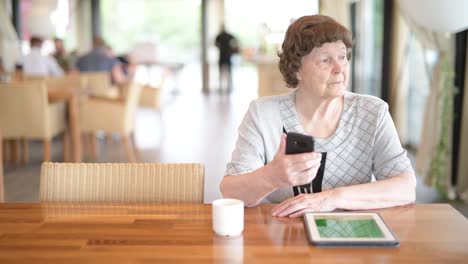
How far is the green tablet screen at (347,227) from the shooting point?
4.99ft

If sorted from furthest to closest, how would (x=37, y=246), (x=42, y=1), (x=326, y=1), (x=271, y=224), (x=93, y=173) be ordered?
(x=42, y=1) < (x=326, y=1) < (x=93, y=173) < (x=271, y=224) < (x=37, y=246)

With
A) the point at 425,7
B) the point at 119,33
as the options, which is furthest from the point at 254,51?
the point at 425,7

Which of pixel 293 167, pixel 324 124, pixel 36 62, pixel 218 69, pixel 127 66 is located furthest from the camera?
pixel 218 69

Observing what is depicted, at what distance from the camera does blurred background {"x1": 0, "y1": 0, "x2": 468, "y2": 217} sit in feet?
15.7

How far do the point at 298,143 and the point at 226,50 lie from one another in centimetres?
1255

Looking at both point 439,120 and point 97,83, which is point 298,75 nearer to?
point 439,120

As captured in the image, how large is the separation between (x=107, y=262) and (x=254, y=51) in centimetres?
1367

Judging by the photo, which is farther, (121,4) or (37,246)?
(121,4)

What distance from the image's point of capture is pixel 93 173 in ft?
6.64

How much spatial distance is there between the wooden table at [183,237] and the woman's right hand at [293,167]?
12 centimetres

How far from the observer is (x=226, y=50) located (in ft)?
45.9

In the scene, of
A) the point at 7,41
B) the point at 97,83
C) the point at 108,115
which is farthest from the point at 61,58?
the point at 108,115

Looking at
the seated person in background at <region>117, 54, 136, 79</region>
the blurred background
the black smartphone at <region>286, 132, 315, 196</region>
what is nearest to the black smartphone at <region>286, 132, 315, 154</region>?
the black smartphone at <region>286, 132, 315, 196</region>

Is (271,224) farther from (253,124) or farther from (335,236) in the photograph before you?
(253,124)
